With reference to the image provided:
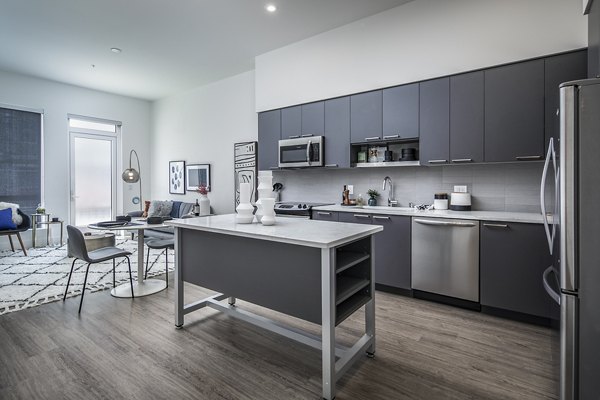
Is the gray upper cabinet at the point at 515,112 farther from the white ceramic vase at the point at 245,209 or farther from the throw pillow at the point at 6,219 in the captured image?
the throw pillow at the point at 6,219

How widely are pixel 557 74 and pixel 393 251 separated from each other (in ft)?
6.97

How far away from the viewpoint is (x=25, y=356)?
2.20 m

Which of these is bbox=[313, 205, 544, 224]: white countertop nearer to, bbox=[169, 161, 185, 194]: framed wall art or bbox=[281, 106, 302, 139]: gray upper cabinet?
bbox=[281, 106, 302, 139]: gray upper cabinet

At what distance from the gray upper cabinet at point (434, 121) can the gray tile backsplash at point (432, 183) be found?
0.34 meters

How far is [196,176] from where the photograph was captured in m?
6.52

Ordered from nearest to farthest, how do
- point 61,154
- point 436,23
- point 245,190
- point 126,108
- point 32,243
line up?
point 245,190 < point 436,23 < point 32,243 < point 61,154 < point 126,108

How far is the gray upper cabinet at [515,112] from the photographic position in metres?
2.77

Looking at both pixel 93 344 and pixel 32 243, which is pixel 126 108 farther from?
pixel 93 344

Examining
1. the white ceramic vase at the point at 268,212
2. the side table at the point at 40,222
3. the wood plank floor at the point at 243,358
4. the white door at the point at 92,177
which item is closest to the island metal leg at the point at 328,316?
the wood plank floor at the point at 243,358

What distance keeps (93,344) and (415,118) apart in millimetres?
3568

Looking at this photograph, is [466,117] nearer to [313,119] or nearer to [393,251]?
[393,251]

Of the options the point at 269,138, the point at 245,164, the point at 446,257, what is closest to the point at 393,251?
the point at 446,257

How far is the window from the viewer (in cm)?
564

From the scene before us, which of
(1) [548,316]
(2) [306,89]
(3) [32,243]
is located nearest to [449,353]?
(1) [548,316]
